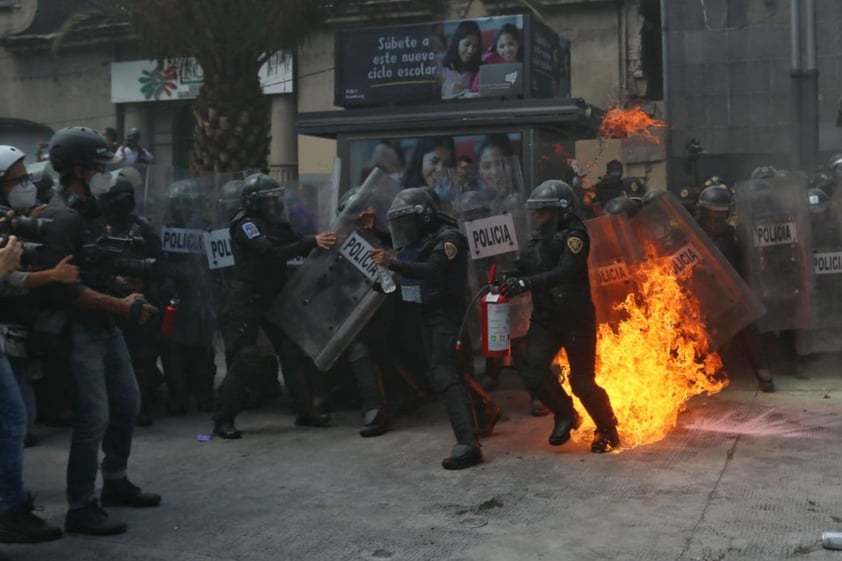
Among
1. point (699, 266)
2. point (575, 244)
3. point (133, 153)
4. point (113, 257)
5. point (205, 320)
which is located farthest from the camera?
point (133, 153)

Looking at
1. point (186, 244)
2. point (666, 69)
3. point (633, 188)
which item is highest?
point (666, 69)

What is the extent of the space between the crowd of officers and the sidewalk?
26 centimetres

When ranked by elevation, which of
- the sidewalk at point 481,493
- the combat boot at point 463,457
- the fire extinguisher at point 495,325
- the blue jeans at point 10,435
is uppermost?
the fire extinguisher at point 495,325

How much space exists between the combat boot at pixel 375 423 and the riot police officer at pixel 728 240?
3.03 m

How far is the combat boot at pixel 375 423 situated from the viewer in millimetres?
7421

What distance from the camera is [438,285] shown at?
6.73 m

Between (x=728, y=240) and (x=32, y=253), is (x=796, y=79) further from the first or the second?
(x=32, y=253)

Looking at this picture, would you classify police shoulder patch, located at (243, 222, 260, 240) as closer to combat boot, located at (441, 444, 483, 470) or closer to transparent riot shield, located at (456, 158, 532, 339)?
transparent riot shield, located at (456, 158, 532, 339)

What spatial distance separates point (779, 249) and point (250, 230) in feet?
14.2

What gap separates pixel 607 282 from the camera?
7848 mm

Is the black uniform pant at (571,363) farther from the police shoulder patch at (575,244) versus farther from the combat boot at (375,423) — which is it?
the combat boot at (375,423)

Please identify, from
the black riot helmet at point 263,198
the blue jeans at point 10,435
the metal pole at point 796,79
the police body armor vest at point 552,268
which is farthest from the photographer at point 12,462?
the metal pole at point 796,79

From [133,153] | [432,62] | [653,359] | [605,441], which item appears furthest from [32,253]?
[133,153]

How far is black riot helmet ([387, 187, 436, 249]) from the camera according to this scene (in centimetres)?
680
